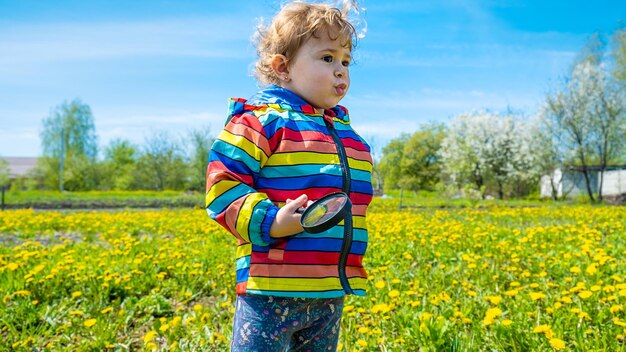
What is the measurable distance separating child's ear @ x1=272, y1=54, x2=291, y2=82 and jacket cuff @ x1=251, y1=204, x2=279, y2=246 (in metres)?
0.49

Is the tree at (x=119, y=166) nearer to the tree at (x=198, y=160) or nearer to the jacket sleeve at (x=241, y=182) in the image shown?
the tree at (x=198, y=160)

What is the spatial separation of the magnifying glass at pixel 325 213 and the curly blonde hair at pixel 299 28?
0.56 m

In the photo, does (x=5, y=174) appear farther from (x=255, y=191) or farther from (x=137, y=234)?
(x=255, y=191)

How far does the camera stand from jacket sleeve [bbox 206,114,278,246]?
1.50m

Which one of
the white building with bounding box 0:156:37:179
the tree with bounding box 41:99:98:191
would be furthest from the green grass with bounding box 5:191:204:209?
the white building with bounding box 0:156:37:179

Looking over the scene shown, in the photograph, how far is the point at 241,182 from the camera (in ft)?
5.08

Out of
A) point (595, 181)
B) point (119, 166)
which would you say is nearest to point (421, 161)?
point (595, 181)

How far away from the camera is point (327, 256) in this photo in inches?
64.2

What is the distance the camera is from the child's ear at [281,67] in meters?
1.74

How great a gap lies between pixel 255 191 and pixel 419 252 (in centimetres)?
458

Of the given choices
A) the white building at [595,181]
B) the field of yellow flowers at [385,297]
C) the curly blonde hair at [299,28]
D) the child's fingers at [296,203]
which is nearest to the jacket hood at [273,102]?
the curly blonde hair at [299,28]

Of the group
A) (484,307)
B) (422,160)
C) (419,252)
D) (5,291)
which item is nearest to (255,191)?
(484,307)

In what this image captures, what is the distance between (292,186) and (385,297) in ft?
8.38

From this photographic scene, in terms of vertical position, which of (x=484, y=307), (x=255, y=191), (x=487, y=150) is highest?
(x=487, y=150)
